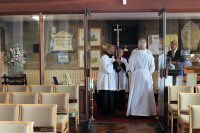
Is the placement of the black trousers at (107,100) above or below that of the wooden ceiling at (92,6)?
below

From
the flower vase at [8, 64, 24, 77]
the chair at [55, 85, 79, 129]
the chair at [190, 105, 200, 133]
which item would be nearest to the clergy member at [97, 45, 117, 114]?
the chair at [55, 85, 79, 129]

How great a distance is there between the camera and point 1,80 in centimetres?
796

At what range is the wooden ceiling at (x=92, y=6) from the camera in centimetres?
731

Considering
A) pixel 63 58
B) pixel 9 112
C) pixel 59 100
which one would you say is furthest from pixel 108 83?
pixel 9 112

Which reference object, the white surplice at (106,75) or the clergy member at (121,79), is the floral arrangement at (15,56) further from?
the clergy member at (121,79)

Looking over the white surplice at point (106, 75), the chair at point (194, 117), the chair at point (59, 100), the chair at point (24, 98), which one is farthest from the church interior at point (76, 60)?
the chair at point (194, 117)

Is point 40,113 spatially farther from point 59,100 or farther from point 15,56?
point 15,56

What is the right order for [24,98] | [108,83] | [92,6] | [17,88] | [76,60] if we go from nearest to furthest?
[24,98] < [17,88] < [92,6] < [76,60] < [108,83]

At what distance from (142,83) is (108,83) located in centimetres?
86

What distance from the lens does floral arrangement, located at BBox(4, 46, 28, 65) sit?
8102 mm

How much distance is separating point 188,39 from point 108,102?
3.71 meters

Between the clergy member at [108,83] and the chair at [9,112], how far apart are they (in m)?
3.69

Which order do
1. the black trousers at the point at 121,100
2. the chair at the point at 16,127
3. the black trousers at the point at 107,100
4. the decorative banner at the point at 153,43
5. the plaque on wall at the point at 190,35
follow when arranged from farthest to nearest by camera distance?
the decorative banner at the point at 153,43 < the plaque on wall at the point at 190,35 < the black trousers at the point at 121,100 < the black trousers at the point at 107,100 < the chair at the point at 16,127

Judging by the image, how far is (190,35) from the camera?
10164 mm
